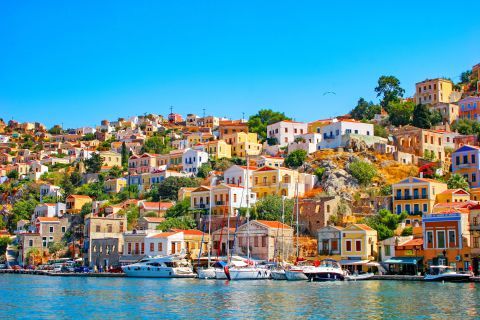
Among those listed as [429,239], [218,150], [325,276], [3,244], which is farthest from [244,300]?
[218,150]

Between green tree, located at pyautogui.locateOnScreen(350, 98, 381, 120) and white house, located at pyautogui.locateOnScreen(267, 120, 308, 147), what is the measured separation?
1410cm

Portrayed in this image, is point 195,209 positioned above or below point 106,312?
above

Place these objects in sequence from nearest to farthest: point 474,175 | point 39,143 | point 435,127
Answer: point 474,175
point 435,127
point 39,143

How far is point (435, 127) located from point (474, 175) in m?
21.6

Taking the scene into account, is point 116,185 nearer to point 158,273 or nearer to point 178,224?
point 178,224

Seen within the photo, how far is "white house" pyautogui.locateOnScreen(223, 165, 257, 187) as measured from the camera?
276 ft

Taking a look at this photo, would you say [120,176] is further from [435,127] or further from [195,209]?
[435,127]

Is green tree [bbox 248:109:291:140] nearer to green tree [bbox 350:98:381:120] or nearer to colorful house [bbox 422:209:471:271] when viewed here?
green tree [bbox 350:98:381:120]

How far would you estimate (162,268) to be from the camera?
2719 inches

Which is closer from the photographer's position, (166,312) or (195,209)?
(166,312)

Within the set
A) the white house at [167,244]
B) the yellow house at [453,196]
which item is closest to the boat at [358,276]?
the yellow house at [453,196]

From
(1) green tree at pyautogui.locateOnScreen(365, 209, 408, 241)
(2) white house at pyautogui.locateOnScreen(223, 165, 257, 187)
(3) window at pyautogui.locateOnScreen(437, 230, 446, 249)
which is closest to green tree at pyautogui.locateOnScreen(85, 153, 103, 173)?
(2) white house at pyautogui.locateOnScreen(223, 165, 257, 187)

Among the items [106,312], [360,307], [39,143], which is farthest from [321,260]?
[39,143]

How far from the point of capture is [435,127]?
97.8m
